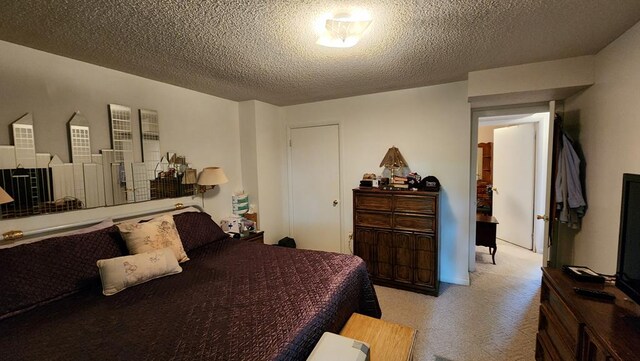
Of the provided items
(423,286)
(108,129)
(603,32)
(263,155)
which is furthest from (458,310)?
(108,129)

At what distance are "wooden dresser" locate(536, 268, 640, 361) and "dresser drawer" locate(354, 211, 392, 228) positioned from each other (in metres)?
1.48

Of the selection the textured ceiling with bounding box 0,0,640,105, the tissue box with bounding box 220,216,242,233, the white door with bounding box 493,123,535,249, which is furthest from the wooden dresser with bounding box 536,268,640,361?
the white door with bounding box 493,123,535,249

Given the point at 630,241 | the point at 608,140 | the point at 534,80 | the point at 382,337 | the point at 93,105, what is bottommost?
the point at 382,337

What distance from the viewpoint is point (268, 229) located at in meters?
3.88

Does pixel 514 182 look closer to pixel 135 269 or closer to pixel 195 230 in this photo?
pixel 195 230

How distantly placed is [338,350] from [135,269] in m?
1.41

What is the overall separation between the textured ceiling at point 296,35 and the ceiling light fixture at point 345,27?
0.22 feet

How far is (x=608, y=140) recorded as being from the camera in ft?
6.42

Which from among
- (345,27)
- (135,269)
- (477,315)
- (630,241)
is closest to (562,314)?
(630,241)

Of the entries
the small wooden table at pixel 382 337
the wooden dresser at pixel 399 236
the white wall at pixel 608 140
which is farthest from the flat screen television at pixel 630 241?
the wooden dresser at pixel 399 236

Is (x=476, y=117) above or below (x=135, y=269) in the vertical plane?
above

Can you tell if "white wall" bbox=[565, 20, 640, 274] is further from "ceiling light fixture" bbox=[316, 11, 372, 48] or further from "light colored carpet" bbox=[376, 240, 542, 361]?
"ceiling light fixture" bbox=[316, 11, 372, 48]

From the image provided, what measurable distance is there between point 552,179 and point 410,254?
1.47 metres

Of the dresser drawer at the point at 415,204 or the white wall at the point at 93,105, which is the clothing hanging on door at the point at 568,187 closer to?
the dresser drawer at the point at 415,204
